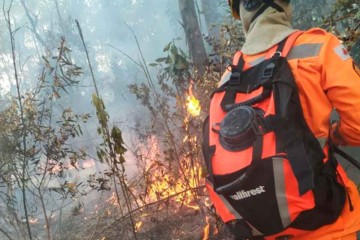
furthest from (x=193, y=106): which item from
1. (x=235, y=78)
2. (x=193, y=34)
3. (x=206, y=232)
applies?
(x=235, y=78)

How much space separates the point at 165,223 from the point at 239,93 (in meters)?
4.35

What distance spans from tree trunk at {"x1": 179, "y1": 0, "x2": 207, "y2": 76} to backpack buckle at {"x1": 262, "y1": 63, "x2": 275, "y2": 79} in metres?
4.88

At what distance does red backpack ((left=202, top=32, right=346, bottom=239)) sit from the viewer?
154cm

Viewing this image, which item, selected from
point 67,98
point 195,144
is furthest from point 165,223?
point 67,98

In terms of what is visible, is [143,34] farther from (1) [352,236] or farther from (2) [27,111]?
(1) [352,236]

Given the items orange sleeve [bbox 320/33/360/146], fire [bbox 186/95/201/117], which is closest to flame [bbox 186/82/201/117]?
fire [bbox 186/95/201/117]

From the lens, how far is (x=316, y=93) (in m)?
1.64

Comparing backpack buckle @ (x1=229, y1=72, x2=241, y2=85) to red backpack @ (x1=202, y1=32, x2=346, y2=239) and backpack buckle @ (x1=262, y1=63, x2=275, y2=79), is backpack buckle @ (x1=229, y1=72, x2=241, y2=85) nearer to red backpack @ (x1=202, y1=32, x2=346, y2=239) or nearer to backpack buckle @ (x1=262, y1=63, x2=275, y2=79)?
red backpack @ (x1=202, y1=32, x2=346, y2=239)

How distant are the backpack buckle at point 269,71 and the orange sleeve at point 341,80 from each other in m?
0.22

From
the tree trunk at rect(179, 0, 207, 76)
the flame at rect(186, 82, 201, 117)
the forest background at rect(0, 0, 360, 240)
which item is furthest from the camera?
the tree trunk at rect(179, 0, 207, 76)

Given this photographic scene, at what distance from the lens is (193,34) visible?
6.99 m

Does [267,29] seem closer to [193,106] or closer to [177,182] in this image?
[193,106]

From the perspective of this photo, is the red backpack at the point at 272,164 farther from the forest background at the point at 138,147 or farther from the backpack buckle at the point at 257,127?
the forest background at the point at 138,147

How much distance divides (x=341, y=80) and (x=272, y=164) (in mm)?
501
